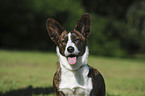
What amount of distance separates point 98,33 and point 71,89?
23809mm

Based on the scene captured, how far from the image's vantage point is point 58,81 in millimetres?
3797

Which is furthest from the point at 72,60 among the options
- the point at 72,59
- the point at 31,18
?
the point at 31,18

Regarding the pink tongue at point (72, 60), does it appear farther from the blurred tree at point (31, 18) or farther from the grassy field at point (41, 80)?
the blurred tree at point (31, 18)

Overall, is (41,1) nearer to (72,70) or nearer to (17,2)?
(17,2)

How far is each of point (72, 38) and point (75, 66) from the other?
1.52ft

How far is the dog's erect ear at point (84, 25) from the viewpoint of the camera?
386 cm

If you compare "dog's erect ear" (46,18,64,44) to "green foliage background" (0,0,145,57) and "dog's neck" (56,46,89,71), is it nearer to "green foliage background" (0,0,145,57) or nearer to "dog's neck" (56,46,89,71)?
"dog's neck" (56,46,89,71)

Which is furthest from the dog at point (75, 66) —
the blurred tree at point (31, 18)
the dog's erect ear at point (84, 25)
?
the blurred tree at point (31, 18)

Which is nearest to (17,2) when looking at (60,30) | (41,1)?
(41,1)

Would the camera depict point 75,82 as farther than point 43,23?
No

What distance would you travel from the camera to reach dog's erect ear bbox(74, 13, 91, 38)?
386 centimetres

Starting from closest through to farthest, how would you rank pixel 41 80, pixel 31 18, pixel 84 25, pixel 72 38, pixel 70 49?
1. pixel 70 49
2. pixel 72 38
3. pixel 84 25
4. pixel 41 80
5. pixel 31 18

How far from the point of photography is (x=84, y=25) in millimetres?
3875

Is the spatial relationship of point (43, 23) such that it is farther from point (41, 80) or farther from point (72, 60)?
point (72, 60)
